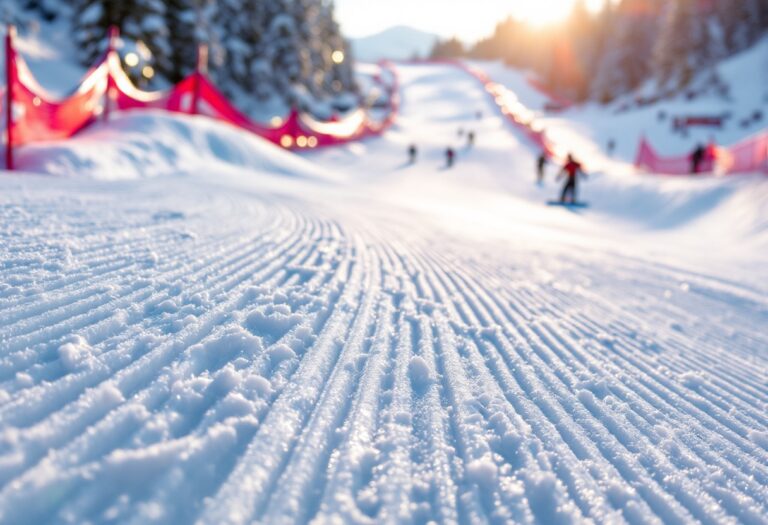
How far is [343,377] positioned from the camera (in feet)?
7.60

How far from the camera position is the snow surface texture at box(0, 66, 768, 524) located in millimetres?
1573

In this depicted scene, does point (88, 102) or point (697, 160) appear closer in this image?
point (88, 102)

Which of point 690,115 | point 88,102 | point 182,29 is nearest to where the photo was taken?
point 88,102

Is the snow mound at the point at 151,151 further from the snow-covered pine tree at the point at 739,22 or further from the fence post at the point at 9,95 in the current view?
the snow-covered pine tree at the point at 739,22

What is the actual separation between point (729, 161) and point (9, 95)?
17.5 m

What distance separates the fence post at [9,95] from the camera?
697 cm

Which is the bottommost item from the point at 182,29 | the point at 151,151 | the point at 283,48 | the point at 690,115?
the point at 151,151

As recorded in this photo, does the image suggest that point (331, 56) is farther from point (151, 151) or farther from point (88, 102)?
point (151, 151)

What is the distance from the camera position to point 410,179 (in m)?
19.8

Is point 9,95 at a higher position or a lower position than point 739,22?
lower

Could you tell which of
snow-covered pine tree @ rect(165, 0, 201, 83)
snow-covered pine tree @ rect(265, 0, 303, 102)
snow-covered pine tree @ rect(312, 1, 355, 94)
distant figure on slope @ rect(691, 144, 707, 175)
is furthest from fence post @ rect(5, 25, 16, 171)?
snow-covered pine tree @ rect(312, 1, 355, 94)

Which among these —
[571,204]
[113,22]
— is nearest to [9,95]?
[571,204]

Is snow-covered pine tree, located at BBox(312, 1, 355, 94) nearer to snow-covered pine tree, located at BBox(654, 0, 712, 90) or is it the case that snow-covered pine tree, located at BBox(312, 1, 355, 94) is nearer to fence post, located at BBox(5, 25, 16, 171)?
snow-covered pine tree, located at BBox(654, 0, 712, 90)

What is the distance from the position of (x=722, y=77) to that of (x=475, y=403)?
49541mm
